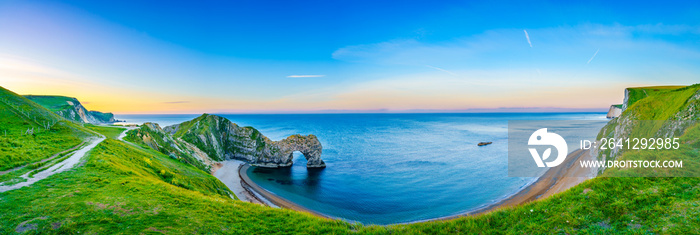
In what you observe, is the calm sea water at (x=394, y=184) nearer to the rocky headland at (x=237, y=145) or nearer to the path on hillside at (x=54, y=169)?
the rocky headland at (x=237, y=145)

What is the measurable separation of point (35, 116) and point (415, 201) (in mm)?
55615

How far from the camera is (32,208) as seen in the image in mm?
11961

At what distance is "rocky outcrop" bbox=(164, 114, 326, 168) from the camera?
56.2 m

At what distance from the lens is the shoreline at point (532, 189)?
111ft

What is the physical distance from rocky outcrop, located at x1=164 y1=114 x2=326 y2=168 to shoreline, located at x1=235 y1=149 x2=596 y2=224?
6499 millimetres

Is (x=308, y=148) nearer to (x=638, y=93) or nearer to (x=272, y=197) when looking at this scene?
(x=272, y=197)

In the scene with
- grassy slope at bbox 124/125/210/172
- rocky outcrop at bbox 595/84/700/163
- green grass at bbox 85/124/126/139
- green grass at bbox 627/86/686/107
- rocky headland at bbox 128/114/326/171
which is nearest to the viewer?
rocky outcrop at bbox 595/84/700/163

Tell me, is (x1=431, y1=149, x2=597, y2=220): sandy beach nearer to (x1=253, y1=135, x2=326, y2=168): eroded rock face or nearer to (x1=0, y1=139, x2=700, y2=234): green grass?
(x1=0, y1=139, x2=700, y2=234): green grass

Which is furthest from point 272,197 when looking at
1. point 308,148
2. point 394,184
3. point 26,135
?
point 26,135

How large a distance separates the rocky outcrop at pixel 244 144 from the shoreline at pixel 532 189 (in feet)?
21.3

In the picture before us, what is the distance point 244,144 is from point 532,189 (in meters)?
60.0

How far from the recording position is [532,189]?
39.8m

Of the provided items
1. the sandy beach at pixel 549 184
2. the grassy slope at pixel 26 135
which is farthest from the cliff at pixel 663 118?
the grassy slope at pixel 26 135

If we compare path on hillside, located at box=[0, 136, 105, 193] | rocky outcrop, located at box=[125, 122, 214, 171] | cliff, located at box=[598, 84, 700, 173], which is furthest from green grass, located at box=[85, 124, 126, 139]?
cliff, located at box=[598, 84, 700, 173]
